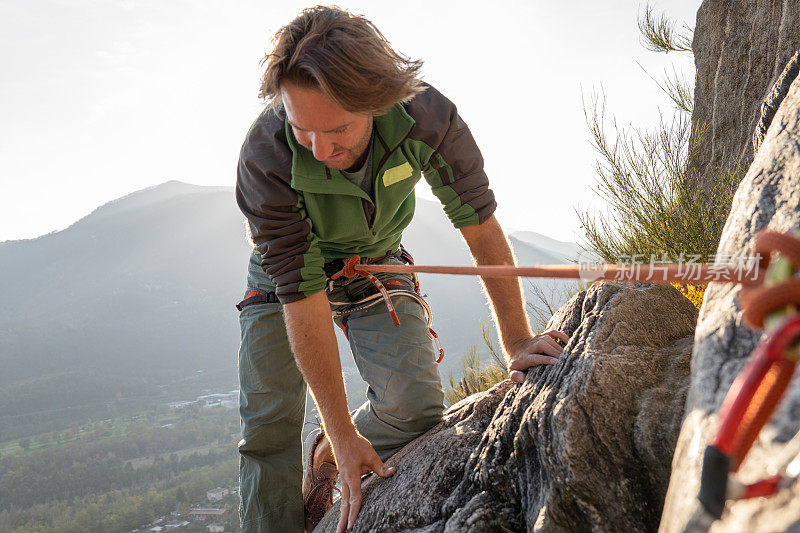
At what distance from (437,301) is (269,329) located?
200ft

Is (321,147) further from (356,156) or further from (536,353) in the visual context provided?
(536,353)

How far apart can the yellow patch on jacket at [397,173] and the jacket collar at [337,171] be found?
0.06m

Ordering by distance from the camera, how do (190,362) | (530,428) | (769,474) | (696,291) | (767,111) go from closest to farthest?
(769,474), (530,428), (767,111), (696,291), (190,362)

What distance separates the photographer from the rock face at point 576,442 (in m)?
1.50

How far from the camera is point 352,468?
2.36 m

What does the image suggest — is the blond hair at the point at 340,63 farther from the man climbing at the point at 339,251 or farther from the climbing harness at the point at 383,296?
the climbing harness at the point at 383,296

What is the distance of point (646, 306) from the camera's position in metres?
2.11

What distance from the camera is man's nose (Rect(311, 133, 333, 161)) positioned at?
2.20 metres

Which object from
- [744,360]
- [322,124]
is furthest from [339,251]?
[744,360]

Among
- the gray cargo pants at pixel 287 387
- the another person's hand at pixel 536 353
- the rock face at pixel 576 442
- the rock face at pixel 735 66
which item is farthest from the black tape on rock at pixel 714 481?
the rock face at pixel 735 66

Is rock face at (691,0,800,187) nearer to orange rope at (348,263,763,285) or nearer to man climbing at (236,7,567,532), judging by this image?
man climbing at (236,7,567,532)

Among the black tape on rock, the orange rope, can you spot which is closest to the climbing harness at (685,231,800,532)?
the black tape on rock

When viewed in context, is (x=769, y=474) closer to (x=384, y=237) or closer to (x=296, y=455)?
(x=384, y=237)

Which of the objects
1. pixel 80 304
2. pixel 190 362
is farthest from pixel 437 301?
pixel 80 304
